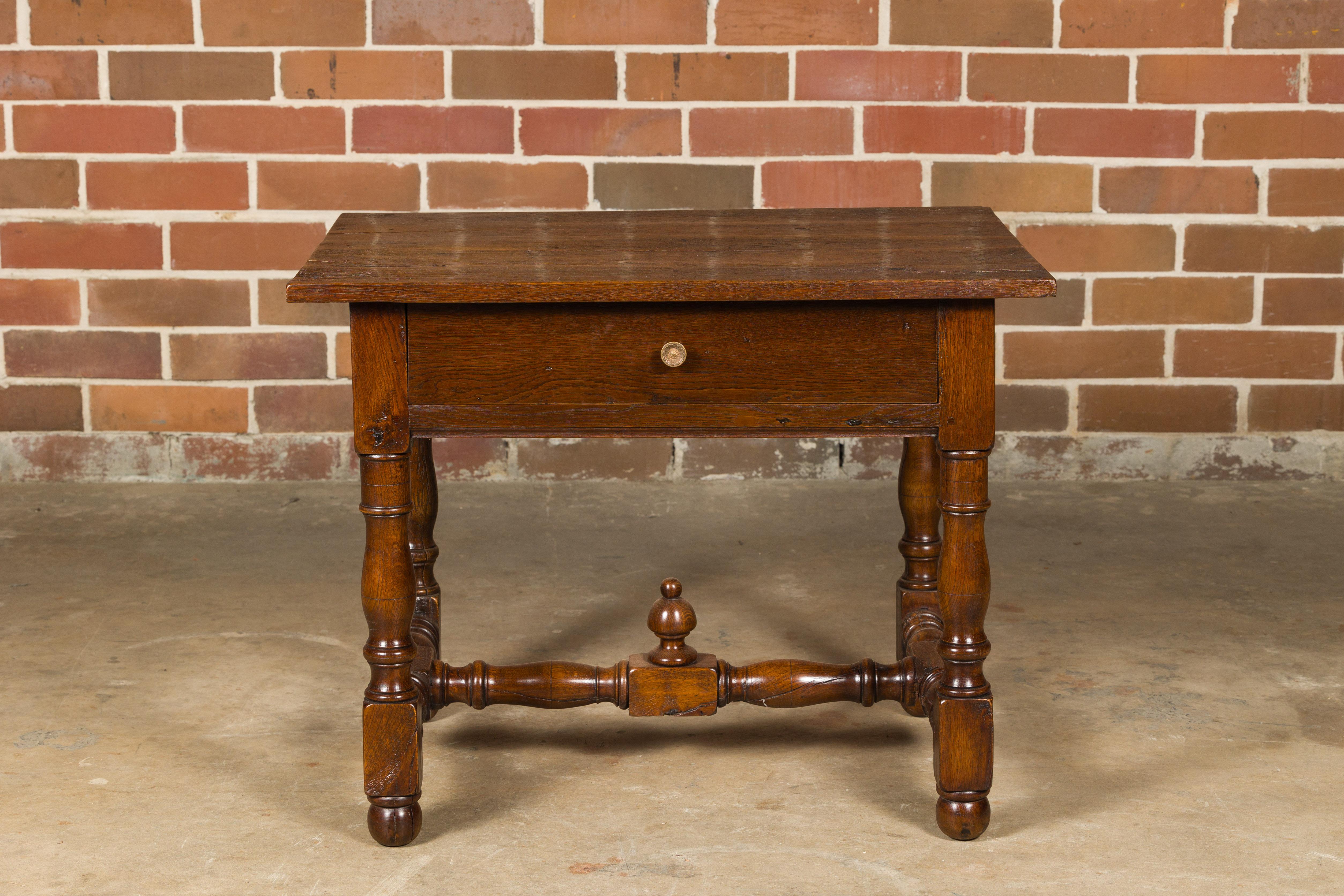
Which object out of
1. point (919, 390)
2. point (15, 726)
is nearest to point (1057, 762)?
point (919, 390)

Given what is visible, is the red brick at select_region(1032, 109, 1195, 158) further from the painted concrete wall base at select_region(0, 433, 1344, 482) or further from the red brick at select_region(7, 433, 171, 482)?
the red brick at select_region(7, 433, 171, 482)

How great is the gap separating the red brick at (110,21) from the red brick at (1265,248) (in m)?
2.50

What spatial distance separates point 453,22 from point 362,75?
0.26m

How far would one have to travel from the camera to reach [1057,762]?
214 cm

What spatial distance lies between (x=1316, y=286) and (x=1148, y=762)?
6.60ft

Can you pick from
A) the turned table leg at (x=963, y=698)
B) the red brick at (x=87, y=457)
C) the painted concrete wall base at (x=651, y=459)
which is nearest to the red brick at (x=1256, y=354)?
the painted concrete wall base at (x=651, y=459)

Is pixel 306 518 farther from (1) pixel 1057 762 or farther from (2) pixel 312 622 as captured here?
(1) pixel 1057 762

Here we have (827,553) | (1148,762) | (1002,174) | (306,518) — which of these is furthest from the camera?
(1002,174)

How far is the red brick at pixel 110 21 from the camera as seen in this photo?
141 inches

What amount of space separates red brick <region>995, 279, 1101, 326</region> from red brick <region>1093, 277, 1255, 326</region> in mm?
34

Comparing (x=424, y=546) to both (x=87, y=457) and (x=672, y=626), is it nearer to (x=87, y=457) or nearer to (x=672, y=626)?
(x=672, y=626)

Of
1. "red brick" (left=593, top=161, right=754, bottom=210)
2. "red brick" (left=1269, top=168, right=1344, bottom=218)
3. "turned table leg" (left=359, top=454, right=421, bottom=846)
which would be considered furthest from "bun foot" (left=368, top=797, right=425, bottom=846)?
"red brick" (left=1269, top=168, right=1344, bottom=218)

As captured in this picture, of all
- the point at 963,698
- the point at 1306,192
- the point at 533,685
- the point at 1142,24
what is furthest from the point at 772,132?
the point at 963,698

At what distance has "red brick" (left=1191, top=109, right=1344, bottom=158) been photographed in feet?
12.0
